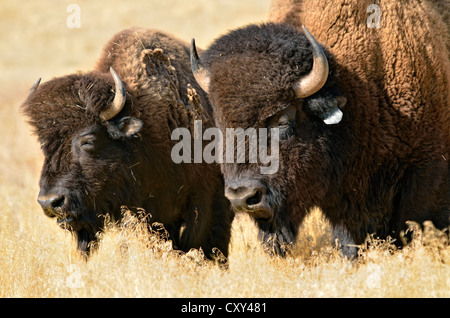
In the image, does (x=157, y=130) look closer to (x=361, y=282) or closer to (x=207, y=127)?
(x=207, y=127)

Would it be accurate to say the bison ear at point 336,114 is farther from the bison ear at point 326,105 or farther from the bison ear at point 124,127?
the bison ear at point 124,127

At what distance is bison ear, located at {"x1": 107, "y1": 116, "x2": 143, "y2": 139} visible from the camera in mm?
6008

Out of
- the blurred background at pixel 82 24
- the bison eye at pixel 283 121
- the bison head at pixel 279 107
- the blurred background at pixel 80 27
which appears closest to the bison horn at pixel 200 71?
the bison head at pixel 279 107

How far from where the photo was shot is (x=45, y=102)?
5883 mm

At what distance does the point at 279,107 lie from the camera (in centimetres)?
500

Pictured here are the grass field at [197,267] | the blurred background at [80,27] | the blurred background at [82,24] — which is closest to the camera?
the grass field at [197,267]

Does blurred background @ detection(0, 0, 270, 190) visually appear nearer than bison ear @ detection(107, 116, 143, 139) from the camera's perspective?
No

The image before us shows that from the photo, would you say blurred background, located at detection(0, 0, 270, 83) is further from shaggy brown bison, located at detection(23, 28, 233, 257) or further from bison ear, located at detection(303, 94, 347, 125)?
bison ear, located at detection(303, 94, 347, 125)

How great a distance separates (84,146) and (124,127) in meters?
0.43

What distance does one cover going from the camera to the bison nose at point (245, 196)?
4852 millimetres

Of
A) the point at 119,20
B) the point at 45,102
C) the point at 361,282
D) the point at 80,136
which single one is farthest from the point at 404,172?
the point at 119,20

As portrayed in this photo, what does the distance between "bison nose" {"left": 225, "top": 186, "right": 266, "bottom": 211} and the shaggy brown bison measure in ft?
4.04

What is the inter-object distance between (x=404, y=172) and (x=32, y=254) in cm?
358

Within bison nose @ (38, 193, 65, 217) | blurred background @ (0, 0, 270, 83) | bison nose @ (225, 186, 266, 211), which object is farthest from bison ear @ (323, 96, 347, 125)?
blurred background @ (0, 0, 270, 83)
